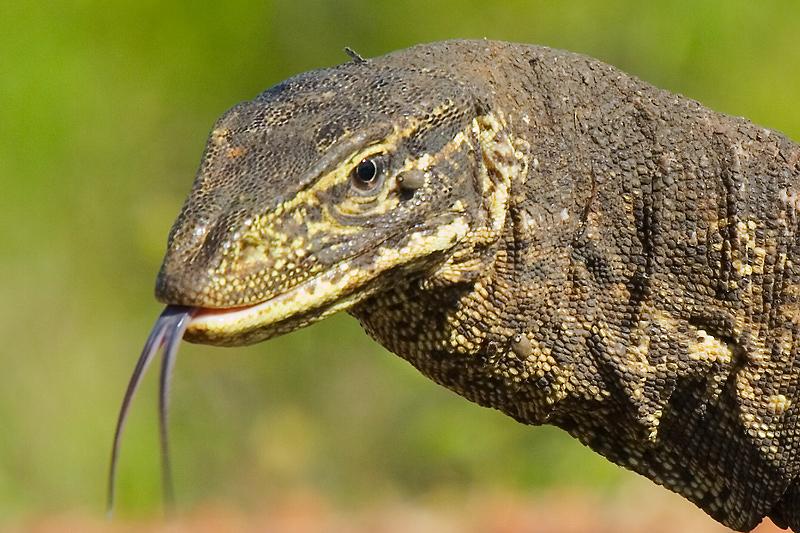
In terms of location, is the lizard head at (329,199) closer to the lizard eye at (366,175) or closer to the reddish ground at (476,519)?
the lizard eye at (366,175)

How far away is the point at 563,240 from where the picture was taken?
14.9ft

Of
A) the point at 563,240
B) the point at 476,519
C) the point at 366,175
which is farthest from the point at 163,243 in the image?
the point at 366,175

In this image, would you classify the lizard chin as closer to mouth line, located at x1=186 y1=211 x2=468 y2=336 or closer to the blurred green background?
mouth line, located at x1=186 y1=211 x2=468 y2=336

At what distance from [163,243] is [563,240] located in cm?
1020

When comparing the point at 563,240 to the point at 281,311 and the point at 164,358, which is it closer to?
the point at 281,311

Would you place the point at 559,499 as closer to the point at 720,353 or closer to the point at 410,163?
the point at 720,353

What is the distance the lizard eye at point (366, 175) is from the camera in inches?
161

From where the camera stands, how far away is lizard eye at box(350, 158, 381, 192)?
13.4 feet

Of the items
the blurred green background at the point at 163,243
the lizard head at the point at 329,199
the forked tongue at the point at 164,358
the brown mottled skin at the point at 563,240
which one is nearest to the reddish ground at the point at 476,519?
the blurred green background at the point at 163,243

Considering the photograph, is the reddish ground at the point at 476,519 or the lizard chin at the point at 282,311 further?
the reddish ground at the point at 476,519

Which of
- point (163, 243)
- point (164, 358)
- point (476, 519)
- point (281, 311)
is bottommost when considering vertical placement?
point (476, 519)

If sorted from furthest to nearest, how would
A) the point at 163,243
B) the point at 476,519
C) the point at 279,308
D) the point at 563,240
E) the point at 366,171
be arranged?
the point at 163,243 → the point at 476,519 → the point at 563,240 → the point at 366,171 → the point at 279,308

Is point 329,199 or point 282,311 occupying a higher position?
point 329,199

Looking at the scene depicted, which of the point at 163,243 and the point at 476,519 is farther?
the point at 163,243
